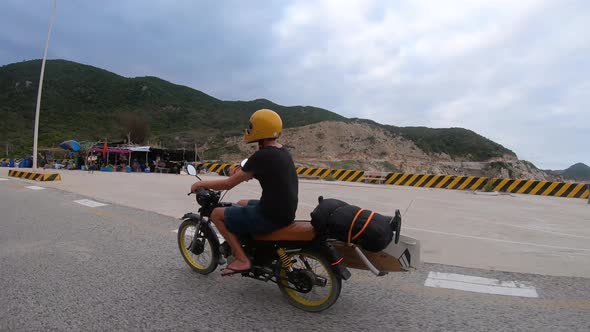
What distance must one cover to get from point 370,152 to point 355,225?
48283 millimetres

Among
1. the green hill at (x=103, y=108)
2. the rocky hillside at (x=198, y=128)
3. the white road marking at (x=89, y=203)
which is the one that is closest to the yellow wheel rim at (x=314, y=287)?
the white road marking at (x=89, y=203)

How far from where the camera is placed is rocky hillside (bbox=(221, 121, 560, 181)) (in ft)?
154

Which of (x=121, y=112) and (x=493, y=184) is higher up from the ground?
(x=121, y=112)

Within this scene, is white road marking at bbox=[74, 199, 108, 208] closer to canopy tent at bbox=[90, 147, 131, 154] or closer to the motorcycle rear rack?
the motorcycle rear rack

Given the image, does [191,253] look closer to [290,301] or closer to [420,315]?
[290,301]

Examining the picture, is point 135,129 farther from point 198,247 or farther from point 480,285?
point 480,285

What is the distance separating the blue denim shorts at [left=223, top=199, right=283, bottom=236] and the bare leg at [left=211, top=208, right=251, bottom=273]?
6 centimetres

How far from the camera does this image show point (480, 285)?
4.23 m

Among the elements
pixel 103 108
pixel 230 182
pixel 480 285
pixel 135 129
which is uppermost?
pixel 103 108

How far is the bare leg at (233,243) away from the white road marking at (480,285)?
1.96 meters

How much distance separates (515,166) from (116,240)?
59.5 meters

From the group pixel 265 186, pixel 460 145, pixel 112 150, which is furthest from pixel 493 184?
pixel 460 145

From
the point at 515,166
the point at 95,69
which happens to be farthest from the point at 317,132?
the point at 95,69

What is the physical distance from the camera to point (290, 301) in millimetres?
3514
